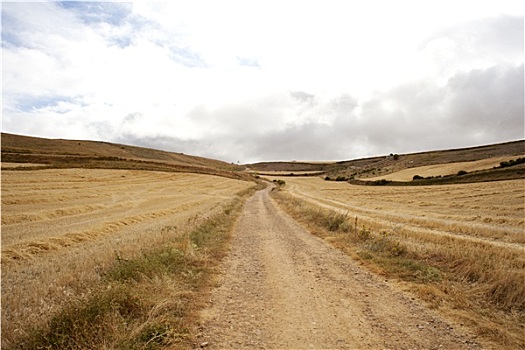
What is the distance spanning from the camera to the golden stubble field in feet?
26.0

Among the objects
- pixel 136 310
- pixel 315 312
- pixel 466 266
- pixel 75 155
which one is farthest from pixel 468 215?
pixel 75 155

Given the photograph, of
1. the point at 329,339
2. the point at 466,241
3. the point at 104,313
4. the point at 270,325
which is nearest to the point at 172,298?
the point at 104,313

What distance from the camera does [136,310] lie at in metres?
7.15

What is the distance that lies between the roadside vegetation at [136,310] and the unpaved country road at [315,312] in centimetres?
52

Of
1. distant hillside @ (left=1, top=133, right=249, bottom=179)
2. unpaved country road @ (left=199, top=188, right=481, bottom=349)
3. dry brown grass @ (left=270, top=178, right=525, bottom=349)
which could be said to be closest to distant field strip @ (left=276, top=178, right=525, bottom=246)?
dry brown grass @ (left=270, top=178, right=525, bottom=349)

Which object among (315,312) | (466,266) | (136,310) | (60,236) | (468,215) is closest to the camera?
(136,310)

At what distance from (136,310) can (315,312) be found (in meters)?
3.90

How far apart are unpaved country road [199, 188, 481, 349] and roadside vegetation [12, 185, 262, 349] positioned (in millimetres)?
520

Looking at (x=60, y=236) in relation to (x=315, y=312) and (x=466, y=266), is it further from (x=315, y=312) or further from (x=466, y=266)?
(x=466, y=266)

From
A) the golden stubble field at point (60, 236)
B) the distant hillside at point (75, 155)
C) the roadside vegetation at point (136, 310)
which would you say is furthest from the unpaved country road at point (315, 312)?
the distant hillside at point (75, 155)

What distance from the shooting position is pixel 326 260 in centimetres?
1305

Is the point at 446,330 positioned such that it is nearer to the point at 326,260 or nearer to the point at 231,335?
the point at 231,335

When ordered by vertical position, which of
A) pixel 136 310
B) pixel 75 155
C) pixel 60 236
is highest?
pixel 75 155

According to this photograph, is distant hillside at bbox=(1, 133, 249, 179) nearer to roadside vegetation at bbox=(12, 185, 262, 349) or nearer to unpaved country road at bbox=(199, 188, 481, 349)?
roadside vegetation at bbox=(12, 185, 262, 349)
